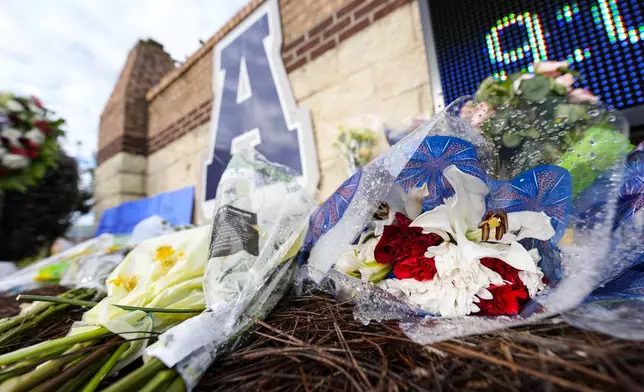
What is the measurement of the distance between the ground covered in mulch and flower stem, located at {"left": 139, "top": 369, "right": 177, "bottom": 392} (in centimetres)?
5

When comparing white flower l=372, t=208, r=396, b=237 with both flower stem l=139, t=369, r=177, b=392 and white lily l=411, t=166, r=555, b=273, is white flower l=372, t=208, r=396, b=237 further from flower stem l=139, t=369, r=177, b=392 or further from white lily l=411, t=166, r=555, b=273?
flower stem l=139, t=369, r=177, b=392

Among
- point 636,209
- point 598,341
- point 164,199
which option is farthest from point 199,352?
point 164,199

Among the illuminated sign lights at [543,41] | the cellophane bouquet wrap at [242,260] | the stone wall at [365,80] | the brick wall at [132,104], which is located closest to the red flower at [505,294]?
the cellophane bouquet wrap at [242,260]

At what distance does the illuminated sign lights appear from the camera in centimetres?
89

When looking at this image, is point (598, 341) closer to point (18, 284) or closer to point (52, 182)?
point (18, 284)

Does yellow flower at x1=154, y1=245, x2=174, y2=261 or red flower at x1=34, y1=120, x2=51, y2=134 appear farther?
red flower at x1=34, y1=120, x2=51, y2=134

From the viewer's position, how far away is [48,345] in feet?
1.20

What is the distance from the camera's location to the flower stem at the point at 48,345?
1.11ft

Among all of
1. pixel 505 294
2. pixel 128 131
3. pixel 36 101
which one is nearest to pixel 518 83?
pixel 505 294

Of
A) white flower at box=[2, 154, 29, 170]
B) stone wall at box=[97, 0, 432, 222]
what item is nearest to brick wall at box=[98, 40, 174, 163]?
white flower at box=[2, 154, 29, 170]

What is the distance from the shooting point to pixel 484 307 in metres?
0.42

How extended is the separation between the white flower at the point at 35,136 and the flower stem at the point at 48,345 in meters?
2.53

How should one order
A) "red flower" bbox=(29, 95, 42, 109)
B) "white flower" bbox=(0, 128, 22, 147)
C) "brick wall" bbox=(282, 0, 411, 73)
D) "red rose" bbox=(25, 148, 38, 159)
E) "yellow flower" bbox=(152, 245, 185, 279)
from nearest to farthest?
"yellow flower" bbox=(152, 245, 185, 279) < "brick wall" bbox=(282, 0, 411, 73) < "white flower" bbox=(0, 128, 22, 147) < "red rose" bbox=(25, 148, 38, 159) < "red flower" bbox=(29, 95, 42, 109)

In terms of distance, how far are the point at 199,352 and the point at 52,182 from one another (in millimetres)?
3528
